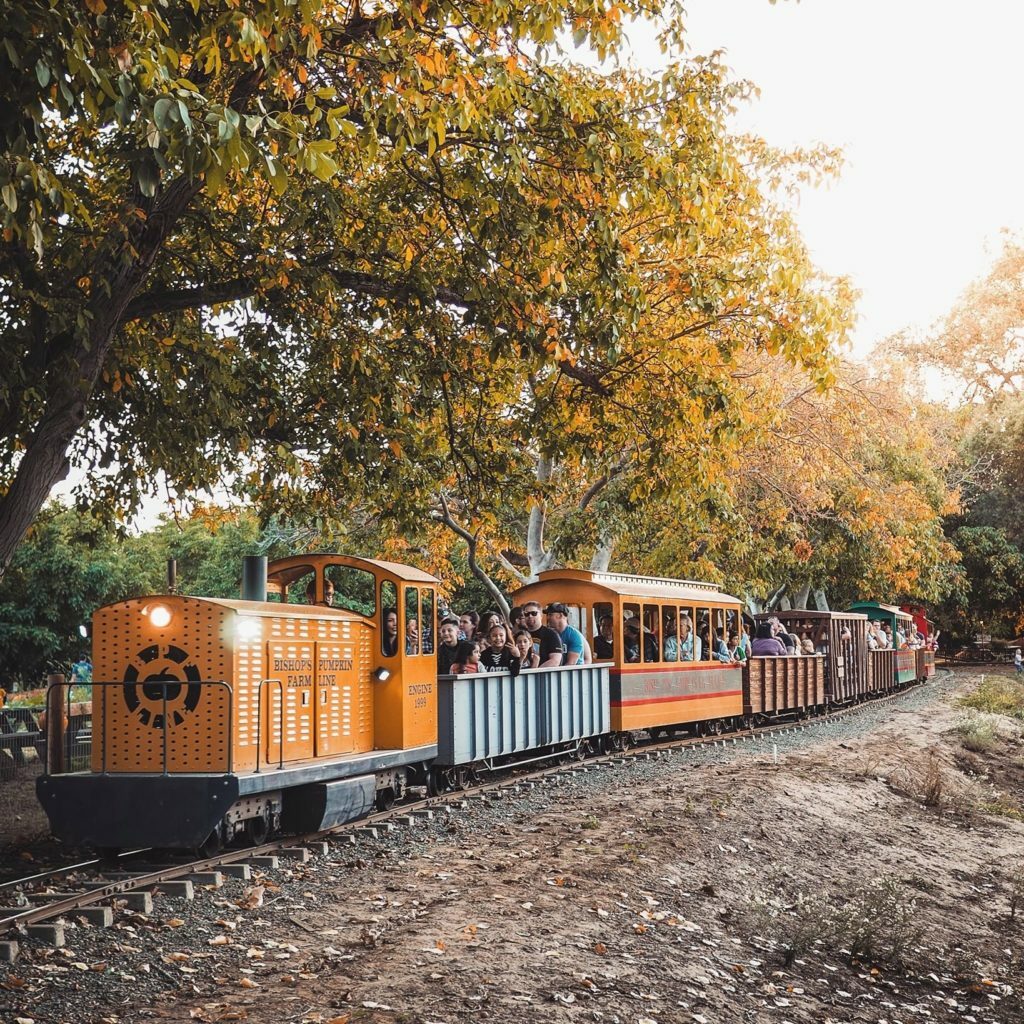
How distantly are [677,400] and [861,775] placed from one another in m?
6.26

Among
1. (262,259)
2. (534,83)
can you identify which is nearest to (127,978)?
(262,259)

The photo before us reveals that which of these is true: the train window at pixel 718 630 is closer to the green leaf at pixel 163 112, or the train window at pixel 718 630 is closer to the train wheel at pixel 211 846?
the train wheel at pixel 211 846

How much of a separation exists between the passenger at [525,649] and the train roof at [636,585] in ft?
7.42

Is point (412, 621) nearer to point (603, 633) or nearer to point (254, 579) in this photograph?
point (254, 579)

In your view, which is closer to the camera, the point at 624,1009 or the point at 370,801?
the point at 624,1009

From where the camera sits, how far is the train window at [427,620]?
487 inches

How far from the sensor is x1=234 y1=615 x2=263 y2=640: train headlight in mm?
9750

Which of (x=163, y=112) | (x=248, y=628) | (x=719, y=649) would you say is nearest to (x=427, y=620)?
(x=248, y=628)

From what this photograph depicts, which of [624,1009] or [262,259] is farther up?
[262,259]

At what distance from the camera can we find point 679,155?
11641 mm

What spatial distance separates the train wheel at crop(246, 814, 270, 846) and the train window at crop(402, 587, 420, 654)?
2411mm

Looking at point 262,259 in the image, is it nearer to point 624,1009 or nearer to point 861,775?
point 624,1009

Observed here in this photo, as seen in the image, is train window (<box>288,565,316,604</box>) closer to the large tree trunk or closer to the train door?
the train door

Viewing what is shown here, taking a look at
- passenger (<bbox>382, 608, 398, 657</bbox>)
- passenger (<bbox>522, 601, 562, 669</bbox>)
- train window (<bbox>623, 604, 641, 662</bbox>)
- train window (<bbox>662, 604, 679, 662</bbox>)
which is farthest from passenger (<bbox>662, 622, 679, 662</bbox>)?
passenger (<bbox>382, 608, 398, 657</bbox>)
